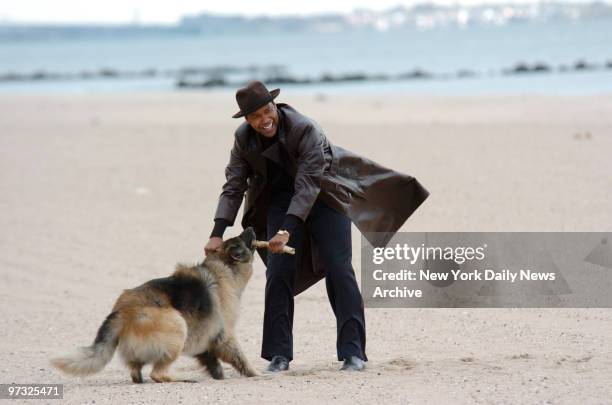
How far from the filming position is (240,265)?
24.7 ft

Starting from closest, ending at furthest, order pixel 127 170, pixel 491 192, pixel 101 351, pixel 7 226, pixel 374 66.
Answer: pixel 101 351 < pixel 7 226 < pixel 491 192 < pixel 127 170 < pixel 374 66

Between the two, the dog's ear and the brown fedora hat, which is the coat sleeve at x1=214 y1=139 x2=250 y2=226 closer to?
the dog's ear

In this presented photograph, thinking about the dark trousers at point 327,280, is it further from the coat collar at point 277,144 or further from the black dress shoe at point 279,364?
the coat collar at point 277,144

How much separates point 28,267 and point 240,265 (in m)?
5.20

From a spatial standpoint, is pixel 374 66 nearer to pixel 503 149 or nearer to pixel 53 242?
pixel 503 149

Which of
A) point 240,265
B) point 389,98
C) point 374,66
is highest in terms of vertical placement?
point 374,66

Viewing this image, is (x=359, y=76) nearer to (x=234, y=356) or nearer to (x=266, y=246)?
(x=266, y=246)

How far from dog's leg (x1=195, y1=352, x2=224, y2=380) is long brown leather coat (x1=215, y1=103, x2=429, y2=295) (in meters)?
0.85

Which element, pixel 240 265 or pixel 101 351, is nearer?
pixel 101 351

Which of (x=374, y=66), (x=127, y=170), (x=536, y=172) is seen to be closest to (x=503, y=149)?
(x=536, y=172)

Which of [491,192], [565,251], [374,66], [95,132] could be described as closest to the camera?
[565,251]

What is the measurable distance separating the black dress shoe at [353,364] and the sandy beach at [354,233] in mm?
100

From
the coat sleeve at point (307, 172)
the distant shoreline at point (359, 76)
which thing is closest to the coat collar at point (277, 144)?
the coat sleeve at point (307, 172)

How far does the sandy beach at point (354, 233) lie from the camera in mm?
7191
